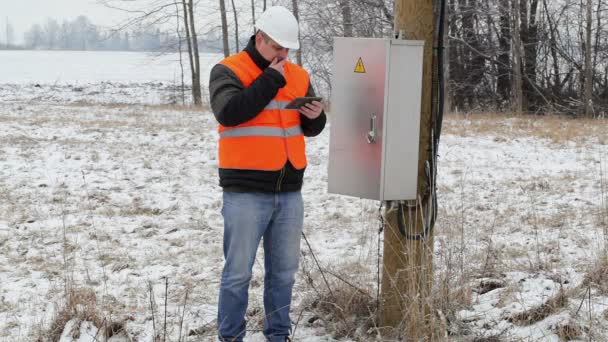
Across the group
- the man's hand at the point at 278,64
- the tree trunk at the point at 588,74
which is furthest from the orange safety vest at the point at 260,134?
the tree trunk at the point at 588,74

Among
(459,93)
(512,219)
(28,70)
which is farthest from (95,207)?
(28,70)

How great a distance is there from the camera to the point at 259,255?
5.66 metres

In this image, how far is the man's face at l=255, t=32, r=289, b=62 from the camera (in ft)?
11.0

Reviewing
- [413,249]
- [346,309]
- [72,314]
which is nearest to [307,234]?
[346,309]

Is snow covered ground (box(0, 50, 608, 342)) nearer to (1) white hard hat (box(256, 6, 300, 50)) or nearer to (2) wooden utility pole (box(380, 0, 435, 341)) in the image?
(2) wooden utility pole (box(380, 0, 435, 341))

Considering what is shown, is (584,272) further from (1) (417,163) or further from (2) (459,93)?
(2) (459,93)

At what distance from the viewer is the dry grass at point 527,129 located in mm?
11516

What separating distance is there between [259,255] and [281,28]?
9.04 ft

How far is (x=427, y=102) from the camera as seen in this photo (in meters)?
3.44

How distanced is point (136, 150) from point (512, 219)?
22.0ft

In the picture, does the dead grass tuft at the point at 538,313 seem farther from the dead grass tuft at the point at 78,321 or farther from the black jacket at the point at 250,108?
the dead grass tuft at the point at 78,321

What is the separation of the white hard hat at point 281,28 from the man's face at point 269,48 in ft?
0.15

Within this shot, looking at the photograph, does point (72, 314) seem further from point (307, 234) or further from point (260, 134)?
point (307, 234)

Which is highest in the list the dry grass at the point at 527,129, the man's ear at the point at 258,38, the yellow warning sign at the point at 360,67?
the man's ear at the point at 258,38
